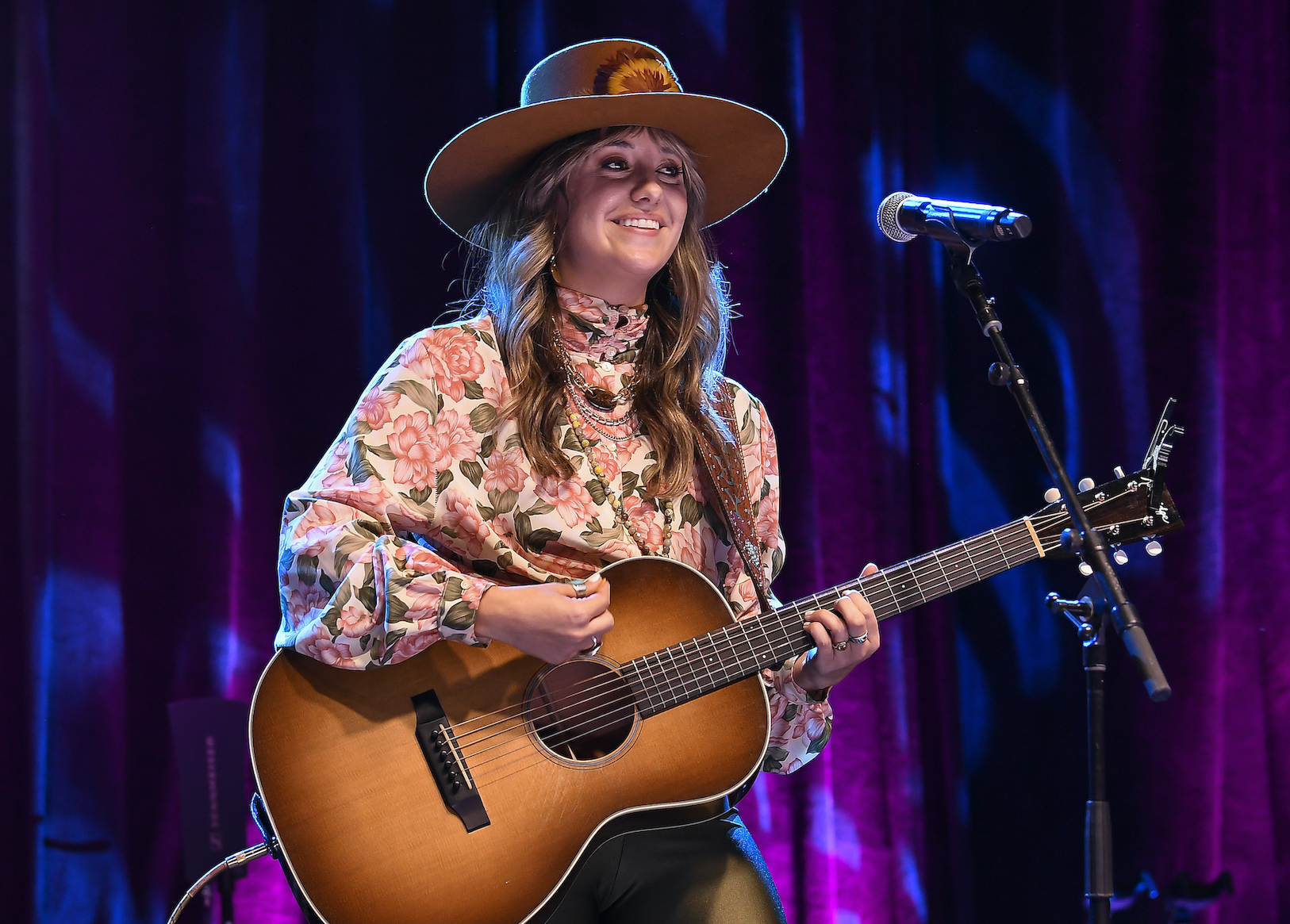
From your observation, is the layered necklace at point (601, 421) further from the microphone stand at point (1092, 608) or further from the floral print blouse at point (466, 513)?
the microphone stand at point (1092, 608)

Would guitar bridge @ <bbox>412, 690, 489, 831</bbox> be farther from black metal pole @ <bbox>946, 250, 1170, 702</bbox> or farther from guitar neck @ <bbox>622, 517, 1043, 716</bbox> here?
black metal pole @ <bbox>946, 250, 1170, 702</bbox>

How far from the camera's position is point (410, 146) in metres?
2.95

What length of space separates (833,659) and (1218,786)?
1746 mm

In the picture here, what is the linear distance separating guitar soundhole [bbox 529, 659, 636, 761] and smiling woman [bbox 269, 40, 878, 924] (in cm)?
3

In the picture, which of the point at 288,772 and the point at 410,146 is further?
the point at 410,146

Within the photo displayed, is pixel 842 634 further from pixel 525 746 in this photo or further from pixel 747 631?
pixel 525 746

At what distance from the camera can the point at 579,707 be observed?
185cm

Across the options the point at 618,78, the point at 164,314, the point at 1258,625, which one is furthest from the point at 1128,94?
the point at 164,314

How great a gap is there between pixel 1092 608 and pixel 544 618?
1.04 metres

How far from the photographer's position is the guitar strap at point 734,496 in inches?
81.6

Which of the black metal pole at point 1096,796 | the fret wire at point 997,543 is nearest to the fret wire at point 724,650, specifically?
the fret wire at point 997,543

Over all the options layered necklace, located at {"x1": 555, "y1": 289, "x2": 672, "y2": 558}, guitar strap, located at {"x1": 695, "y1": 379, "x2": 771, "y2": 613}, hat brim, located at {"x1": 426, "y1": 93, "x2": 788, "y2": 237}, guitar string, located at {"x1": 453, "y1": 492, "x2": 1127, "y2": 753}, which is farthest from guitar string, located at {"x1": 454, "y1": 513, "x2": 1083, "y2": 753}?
hat brim, located at {"x1": 426, "y1": 93, "x2": 788, "y2": 237}

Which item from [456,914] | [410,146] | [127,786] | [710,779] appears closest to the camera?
[456,914]

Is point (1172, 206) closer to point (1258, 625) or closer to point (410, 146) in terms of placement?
point (1258, 625)
